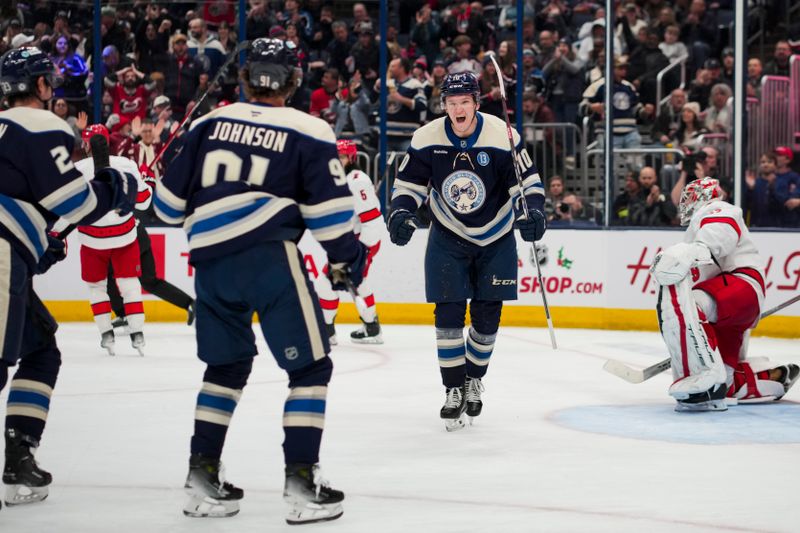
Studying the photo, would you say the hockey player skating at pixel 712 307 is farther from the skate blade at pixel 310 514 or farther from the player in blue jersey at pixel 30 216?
the player in blue jersey at pixel 30 216

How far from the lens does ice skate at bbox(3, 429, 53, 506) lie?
3857 mm

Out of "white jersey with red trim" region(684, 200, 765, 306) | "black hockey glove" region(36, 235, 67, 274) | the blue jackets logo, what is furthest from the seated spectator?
"black hockey glove" region(36, 235, 67, 274)

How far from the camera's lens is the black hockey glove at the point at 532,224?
5324mm

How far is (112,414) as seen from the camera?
570cm

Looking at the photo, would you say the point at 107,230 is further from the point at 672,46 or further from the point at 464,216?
the point at 672,46

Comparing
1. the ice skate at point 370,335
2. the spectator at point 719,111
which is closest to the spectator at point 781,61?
the spectator at point 719,111

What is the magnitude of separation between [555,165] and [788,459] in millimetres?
6583

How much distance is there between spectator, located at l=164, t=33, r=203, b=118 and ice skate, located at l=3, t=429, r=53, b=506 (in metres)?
8.67

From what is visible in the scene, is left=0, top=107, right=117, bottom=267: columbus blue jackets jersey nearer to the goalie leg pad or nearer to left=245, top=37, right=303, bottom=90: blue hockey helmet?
left=245, top=37, right=303, bottom=90: blue hockey helmet

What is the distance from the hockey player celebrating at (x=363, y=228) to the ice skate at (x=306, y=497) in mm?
4771

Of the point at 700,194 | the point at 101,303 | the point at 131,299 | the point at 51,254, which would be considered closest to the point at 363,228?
the point at 131,299

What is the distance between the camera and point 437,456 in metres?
4.70

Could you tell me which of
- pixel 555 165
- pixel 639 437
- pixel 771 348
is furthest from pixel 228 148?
pixel 555 165

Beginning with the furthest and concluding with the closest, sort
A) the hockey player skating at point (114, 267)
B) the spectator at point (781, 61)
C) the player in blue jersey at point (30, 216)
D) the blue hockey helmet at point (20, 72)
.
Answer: the spectator at point (781, 61) → the hockey player skating at point (114, 267) → the blue hockey helmet at point (20, 72) → the player in blue jersey at point (30, 216)
